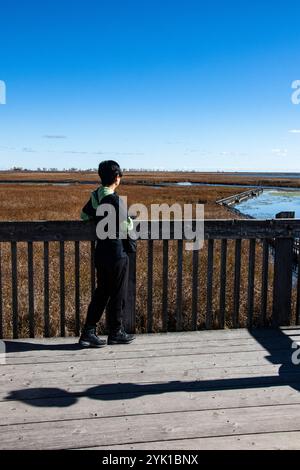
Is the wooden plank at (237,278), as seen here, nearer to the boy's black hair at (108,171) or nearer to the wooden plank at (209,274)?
the wooden plank at (209,274)

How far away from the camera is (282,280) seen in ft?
16.5

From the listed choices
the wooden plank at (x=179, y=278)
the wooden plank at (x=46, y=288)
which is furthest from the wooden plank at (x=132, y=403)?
the wooden plank at (x=179, y=278)

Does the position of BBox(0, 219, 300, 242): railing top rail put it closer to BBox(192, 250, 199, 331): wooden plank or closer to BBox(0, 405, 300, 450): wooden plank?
BBox(192, 250, 199, 331): wooden plank

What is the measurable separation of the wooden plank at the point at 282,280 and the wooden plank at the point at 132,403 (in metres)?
1.66

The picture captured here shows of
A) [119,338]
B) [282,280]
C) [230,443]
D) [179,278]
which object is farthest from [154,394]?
[282,280]

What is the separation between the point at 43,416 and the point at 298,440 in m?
1.61

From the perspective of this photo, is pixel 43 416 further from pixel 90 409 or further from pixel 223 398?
pixel 223 398

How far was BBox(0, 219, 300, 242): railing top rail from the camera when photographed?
14.7ft

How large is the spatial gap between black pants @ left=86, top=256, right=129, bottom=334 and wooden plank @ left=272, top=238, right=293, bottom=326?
5.74 feet

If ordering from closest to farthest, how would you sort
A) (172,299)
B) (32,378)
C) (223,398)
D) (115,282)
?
(223,398) → (32,378) → (115,282) → (172,299)

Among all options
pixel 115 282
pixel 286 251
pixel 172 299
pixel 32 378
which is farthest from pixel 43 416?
pixel 172 299

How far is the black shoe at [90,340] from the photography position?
432 centimetres

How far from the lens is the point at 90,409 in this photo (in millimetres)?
3104

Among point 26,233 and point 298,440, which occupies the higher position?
point 26,233
